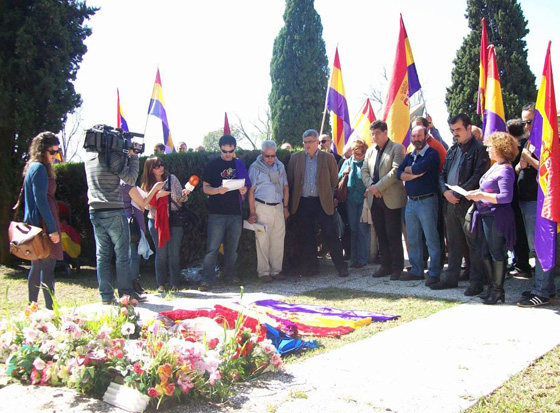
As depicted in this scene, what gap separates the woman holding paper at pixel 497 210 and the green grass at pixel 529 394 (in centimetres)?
210

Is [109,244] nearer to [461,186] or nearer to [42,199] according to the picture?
[42,199]

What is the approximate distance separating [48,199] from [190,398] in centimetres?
318

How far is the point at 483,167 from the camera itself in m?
6.62

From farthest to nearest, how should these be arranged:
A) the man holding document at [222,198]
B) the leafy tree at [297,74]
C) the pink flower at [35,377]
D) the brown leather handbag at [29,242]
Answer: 1. the leafy tree at [297,74]
2. the man holding document at [222,198]
3. the brown leather handbag at [29,242]
4. the pink flower at [35,377]

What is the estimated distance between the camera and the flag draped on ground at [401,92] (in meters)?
9.02

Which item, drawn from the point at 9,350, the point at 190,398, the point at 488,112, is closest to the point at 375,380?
the point at 190,398

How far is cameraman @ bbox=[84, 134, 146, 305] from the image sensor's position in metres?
6.25

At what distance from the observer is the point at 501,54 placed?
19234 millimetres

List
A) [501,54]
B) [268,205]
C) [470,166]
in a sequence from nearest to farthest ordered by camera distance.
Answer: [470,166] < [268,205] < [501,54]

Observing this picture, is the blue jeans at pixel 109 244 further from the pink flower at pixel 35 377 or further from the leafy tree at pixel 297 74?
the leafy tree at pixel 297 74

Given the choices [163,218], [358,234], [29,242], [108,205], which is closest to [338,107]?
[358,234]

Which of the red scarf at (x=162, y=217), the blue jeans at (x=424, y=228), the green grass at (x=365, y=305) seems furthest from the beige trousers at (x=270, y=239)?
the blue jeans at (x=424, y=228)

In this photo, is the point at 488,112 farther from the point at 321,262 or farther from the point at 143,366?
the point at 143,366

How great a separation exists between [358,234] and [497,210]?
10.6ft
